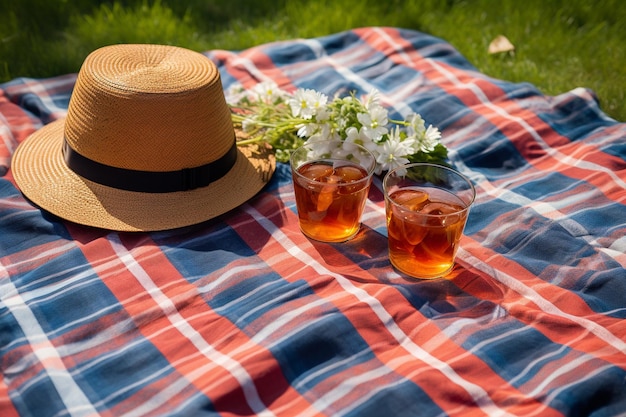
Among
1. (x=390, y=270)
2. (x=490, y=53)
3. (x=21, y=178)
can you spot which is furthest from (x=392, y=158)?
(x=490, y=53)

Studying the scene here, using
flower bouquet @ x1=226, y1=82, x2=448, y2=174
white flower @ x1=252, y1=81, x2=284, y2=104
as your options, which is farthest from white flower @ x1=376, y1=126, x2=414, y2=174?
white flower @ x1=252, y1=81, x2=284, y2=104

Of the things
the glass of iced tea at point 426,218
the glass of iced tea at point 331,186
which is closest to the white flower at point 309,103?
the glass of iced tea at point 331,186

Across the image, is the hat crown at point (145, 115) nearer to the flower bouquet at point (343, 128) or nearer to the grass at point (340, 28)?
the flower bouquet at point (343, 128)

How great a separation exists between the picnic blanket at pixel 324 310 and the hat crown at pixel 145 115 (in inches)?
8.5

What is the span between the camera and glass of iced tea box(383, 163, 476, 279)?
1.74m

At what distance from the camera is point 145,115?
1925 mm

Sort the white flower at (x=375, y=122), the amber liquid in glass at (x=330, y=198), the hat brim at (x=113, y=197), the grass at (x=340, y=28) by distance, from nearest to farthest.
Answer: the amber liquid in glass at (x=330, y=198) < the hat brim at (x=113, y=197) < the white flower at (x=375, y=122) < the grass at (x=340, y=28)

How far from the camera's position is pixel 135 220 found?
198 cm

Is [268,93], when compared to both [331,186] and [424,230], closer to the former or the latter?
[331,186]

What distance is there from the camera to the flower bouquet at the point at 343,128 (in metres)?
2.10

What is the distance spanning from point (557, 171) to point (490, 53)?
1.21 meters

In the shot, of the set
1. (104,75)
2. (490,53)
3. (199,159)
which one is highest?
(104,75)

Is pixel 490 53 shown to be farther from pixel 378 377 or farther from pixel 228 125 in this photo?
pixel 378 377

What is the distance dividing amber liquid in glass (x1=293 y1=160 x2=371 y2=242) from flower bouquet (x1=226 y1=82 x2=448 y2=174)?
0.12 meters
